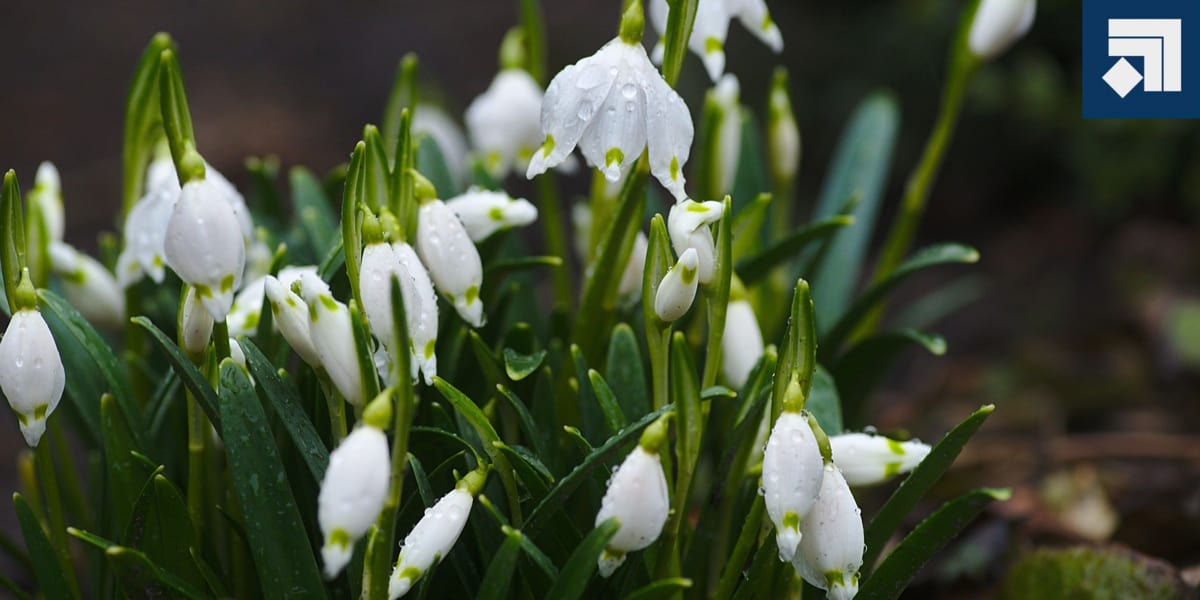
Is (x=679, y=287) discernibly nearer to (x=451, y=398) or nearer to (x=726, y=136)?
(x=451, y=398)

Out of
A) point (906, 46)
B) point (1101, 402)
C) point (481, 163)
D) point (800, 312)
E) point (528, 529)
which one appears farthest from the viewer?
point (906, 46)

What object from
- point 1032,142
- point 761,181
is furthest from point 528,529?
point 1032,142

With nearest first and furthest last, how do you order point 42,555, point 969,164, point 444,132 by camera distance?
point 42,555
point 444,132
point 969,164

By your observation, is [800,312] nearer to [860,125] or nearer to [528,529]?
[528,529]

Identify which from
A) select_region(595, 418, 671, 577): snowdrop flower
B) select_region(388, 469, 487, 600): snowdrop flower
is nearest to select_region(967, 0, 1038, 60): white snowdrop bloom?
select_region(595, 418, 671, 577): snowdrop flower

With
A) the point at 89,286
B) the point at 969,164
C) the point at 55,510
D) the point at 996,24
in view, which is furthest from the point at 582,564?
the point at 969,164

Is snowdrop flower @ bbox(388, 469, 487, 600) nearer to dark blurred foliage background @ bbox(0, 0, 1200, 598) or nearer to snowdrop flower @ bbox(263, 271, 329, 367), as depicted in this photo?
snowdrop flower @ bbox(263, 271, 329, 367)

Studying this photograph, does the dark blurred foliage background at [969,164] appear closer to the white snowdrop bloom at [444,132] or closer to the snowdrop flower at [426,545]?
the white snowdrop bloom at [444,132]
